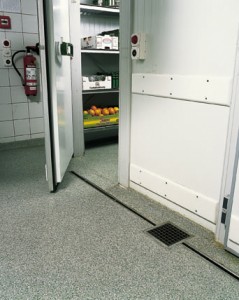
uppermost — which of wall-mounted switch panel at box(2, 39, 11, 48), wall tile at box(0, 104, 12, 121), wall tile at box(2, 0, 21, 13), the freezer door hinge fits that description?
wall tile at box(2, 0, 21, 13)

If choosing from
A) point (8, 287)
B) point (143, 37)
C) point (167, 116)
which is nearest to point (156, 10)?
point (143, 37)

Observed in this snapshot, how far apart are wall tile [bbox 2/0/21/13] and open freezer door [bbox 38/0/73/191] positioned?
0.86 metres

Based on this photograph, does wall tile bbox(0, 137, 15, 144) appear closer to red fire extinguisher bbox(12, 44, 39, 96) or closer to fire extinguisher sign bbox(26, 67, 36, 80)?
red fire extinguisher bbox(12, 44, 39, 96)

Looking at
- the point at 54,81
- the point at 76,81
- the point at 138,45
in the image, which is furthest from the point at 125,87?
the point at 76,81

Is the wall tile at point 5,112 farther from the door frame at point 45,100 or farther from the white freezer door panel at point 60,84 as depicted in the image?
the door frame at point 45,100

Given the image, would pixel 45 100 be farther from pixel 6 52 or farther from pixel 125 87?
pixel 6 52

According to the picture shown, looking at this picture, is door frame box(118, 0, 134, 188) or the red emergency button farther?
door frame box(118, 0, 134, 188)

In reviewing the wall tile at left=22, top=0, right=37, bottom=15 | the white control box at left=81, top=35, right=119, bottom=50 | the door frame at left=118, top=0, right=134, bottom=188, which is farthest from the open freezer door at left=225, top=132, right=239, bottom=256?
the wall tile at left=22, top=0, right=37, bottom=15

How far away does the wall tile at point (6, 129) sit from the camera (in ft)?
11.3

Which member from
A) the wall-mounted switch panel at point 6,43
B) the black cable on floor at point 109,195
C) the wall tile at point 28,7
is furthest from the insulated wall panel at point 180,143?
the wall tile at point 28,7

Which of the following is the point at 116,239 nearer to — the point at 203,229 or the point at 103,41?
the point at 203,229

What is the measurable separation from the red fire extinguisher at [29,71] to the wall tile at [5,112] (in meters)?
0.28

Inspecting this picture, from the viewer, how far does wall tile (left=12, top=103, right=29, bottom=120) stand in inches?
137

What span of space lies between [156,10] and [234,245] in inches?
60.9
